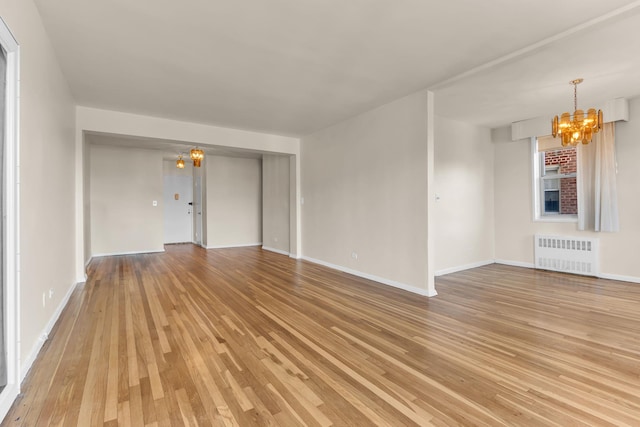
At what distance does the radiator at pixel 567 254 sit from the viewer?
4820mm

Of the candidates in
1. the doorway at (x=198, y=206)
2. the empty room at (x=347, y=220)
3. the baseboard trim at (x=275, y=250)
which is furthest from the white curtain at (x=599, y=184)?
the doorway at (x=198, y=206)

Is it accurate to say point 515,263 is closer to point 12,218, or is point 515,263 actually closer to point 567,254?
point 567,254

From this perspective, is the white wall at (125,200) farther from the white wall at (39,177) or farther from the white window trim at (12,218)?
the white window trim at (12,218)

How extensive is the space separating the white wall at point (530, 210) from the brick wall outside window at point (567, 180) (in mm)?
376

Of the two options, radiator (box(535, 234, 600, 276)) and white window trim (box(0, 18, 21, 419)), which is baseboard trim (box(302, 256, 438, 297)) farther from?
white window trim (box(0, 18, 21, 419))

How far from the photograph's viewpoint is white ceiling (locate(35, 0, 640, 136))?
7.88ft

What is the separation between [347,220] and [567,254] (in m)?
3.85

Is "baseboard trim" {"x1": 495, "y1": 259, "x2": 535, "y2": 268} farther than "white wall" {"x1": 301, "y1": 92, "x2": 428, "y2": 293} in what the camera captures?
Yes

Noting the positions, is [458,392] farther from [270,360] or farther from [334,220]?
[334,220]

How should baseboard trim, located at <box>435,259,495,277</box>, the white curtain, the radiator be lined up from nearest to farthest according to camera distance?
the white curtain < the radiator < baseboard trim, located at <box>435,259,495,277</box>

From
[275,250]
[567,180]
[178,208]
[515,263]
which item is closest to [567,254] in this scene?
[515,263]

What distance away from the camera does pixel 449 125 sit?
211 inches

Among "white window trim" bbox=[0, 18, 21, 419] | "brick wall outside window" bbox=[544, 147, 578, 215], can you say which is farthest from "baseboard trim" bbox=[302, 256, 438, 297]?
"white window trim" bbox=[0, 18, 21, 419]

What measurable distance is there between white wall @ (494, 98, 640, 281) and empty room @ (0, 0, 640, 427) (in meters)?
0.04
